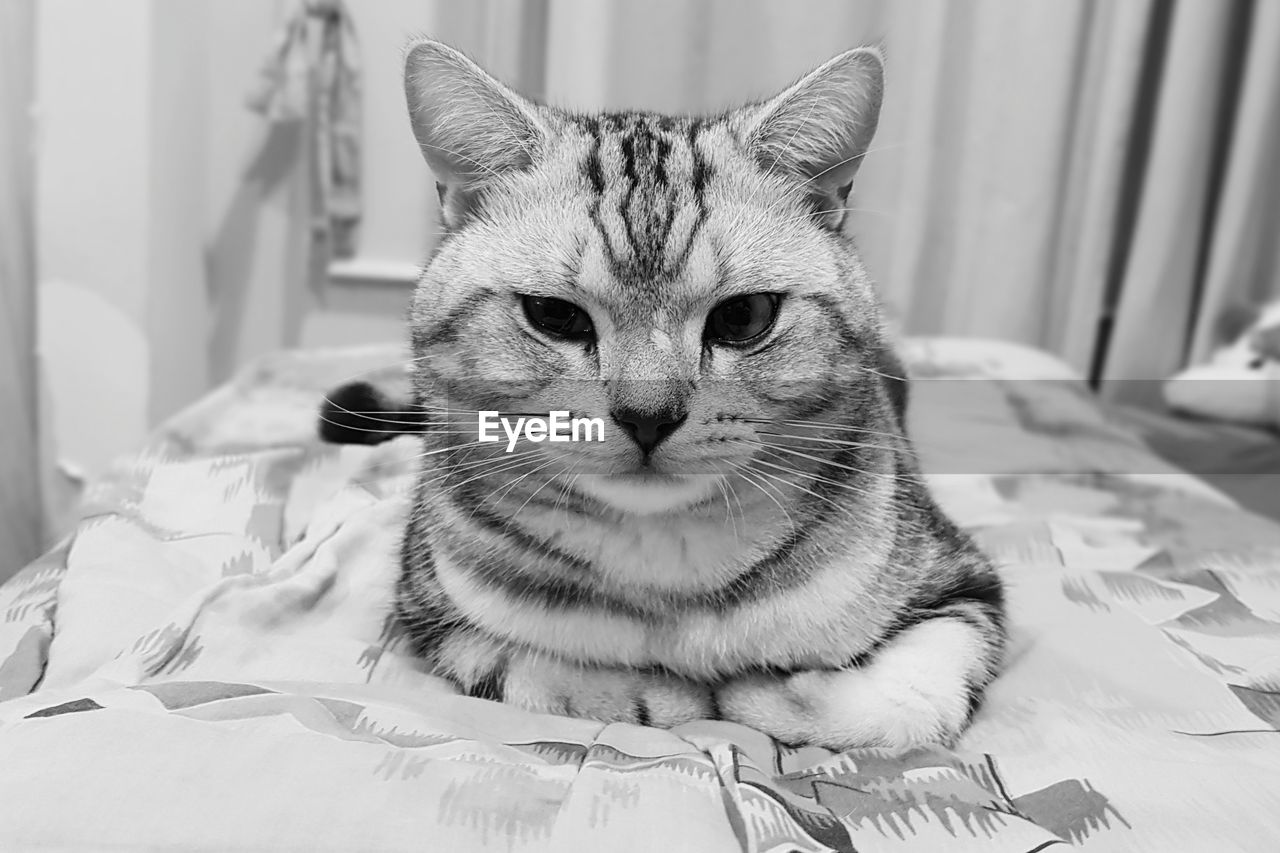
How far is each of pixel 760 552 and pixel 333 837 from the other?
0.35 m

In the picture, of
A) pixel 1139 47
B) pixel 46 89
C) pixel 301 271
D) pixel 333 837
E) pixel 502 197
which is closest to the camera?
pixel 333 837

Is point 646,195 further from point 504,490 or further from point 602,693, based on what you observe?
point 602,693

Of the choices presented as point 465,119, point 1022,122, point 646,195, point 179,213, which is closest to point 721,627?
point 646,195

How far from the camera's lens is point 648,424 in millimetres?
581

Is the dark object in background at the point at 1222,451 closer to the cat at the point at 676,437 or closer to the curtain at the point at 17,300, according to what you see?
the cat at the point at 676,437

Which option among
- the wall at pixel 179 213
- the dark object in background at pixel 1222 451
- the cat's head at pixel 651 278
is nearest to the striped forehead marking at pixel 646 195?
the cat's head at pixel 651 278

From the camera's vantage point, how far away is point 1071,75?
1937 mm

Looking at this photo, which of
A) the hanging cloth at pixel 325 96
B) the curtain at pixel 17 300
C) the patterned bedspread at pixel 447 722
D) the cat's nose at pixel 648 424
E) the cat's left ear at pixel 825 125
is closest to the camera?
the patterned bedspread at pixel 447 722

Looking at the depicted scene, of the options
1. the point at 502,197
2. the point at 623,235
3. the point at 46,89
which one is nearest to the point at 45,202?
the point at 46,89

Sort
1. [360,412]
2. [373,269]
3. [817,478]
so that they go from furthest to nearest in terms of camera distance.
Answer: [373,269] < [360,412] < [817,478]

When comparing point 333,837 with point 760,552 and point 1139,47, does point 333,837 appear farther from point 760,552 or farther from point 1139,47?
point 1139,47

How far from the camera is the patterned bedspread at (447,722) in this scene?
18.4 inches

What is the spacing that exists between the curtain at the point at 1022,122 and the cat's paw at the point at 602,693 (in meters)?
1.35

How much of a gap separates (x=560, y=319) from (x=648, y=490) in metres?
0.14
